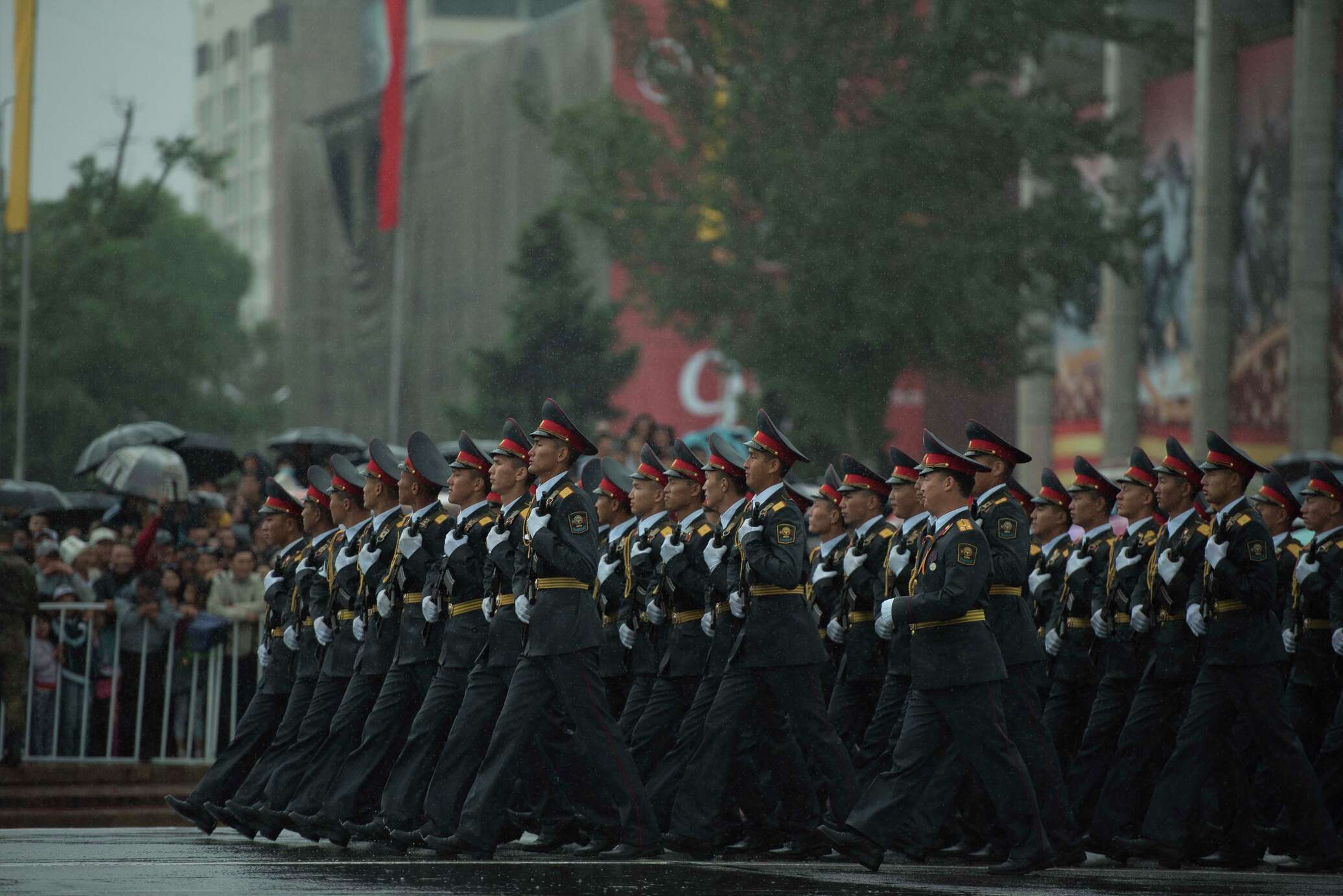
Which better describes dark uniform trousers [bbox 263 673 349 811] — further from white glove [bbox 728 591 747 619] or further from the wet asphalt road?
white glove [bbox 728 591 747 619]

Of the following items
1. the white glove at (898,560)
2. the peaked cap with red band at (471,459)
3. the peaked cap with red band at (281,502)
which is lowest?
the white glove at (898,560)

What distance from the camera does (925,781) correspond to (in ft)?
32.5

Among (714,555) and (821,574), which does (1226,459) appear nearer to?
(821,574)

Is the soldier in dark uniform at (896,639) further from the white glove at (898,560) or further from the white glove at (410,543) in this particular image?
the white glove at (410,543)

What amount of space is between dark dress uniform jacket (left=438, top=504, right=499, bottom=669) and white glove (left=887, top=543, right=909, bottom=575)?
6.16ft

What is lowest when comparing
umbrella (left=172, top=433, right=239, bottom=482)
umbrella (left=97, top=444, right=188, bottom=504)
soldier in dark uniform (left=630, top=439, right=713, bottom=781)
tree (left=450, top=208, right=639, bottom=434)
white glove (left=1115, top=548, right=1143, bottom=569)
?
soldier in dark uniform (left=630, top=439, right=713, bottom=781)

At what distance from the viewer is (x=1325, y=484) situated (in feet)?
38.6

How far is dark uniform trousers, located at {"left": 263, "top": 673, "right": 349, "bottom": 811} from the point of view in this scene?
36.9ft

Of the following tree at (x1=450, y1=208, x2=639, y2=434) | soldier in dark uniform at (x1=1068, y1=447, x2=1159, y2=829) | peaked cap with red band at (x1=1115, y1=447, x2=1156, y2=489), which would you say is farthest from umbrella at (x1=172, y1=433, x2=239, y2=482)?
tree at (x1=450, y1=208, x2=639, y2=434)

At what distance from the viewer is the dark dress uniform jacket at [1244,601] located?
10695 mm

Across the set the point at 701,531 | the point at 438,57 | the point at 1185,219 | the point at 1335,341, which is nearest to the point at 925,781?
the point at 701,531

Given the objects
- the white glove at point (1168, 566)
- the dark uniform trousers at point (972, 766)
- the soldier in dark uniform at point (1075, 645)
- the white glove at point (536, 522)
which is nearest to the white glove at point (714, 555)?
the white glove at point (536, 522)

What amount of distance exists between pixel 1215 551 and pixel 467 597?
351 cm

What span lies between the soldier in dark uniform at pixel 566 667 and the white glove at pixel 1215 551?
2.87m
